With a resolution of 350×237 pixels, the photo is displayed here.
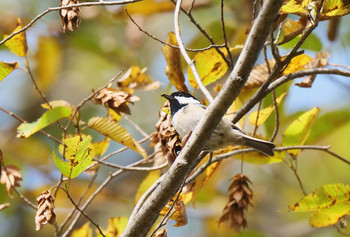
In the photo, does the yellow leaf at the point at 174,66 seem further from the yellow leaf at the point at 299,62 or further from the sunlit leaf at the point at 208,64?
→ the yellow leaf at the point at 299,62

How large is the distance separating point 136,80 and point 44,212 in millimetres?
1120

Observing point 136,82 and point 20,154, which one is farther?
point 20,154

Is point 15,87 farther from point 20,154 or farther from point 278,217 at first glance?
point 278,217

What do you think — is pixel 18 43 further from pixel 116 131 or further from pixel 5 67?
pixel 116 131

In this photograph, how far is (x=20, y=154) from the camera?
202 inches

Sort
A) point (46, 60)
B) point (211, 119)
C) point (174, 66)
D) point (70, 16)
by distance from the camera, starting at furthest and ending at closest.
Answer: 1. point (46, 60)
2. point (174, 66)
3. point (70, 16)
4. point (211, 119)

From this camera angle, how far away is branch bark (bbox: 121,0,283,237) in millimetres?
1471

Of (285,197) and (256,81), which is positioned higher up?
(285,197)

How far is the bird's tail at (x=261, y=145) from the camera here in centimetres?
228

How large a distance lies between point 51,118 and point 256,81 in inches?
42.7

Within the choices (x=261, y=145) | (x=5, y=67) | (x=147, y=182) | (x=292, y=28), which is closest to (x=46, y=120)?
(x=5, y=67)

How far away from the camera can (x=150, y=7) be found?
370 centimetres

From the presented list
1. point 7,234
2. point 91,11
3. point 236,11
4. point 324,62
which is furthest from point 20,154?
point 324,62

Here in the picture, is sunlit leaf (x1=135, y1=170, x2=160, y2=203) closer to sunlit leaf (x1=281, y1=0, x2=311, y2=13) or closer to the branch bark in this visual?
the branch bark
